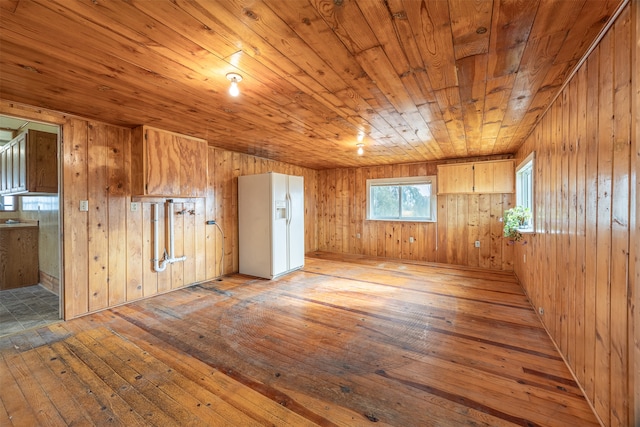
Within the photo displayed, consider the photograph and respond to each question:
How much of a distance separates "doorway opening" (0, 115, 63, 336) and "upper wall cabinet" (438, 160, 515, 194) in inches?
240

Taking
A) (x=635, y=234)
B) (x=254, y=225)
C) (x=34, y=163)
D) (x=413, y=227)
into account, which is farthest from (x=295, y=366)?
(x=413, y=227)

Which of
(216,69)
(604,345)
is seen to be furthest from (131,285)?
(604,345)

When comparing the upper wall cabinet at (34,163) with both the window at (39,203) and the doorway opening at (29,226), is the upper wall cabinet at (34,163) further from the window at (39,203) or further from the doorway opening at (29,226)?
the window at (39,203)

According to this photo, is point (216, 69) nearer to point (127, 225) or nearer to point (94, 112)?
point (94, 112)

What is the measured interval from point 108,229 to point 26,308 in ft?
4.67

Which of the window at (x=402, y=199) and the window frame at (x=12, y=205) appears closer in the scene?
the window frame at (x=12, y=205)

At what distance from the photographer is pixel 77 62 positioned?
1812 mm

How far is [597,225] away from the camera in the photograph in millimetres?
1587

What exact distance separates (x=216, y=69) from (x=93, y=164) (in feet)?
7.58

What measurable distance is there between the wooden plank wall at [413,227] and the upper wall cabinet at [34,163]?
5.18 meters

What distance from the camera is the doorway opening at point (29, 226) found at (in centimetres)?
330

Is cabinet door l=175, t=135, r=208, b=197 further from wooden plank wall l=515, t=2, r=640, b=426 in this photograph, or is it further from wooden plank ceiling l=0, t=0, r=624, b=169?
wooden plank wall l=515, t=2, r=640, b=426

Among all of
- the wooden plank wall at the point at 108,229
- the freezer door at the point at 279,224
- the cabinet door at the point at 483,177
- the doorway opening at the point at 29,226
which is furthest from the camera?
the cabinet door at the point at 483,177

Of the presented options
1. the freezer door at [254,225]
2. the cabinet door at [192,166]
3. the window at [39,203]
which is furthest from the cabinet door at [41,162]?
the freezer door at [254,225]
